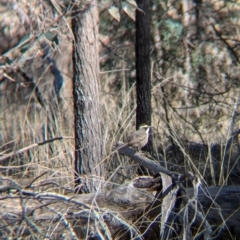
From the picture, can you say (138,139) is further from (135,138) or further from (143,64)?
(143,64)

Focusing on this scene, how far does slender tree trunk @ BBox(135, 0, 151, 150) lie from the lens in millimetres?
7516

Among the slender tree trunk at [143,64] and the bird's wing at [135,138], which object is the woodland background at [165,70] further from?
the bird's wing at [135,138]

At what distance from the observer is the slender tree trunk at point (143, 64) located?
7.52 meters

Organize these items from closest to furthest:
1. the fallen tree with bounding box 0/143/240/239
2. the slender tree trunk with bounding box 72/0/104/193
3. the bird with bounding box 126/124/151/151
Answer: the fallen tree with bounding box 0/143/240/239 < the bird with bounding box 126/124/151/151 < the slender tree trunk with bounding box 72/0/104/193

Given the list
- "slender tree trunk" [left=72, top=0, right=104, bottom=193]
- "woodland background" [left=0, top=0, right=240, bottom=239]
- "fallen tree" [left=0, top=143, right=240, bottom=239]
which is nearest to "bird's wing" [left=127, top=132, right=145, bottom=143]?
"slender tree trunk" [left=72, top=0, right=104, bottom=193]

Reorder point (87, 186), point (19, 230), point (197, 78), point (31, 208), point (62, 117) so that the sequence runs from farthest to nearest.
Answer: point (197, 78), point (62, 117), point (87, 186), point (31, 208), point (19, 230)

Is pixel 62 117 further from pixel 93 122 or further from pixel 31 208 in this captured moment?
pixel 31 208

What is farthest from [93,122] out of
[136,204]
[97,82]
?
[136,204]

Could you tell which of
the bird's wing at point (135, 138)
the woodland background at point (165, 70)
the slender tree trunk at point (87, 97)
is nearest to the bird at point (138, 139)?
the bird's wing at point (135, 138)

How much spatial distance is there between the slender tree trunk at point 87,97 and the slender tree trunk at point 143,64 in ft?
2.92

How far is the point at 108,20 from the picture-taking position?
9945 millimetres

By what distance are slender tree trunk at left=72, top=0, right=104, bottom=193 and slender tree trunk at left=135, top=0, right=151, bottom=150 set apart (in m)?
0.89

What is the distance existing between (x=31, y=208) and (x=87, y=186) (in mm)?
1412

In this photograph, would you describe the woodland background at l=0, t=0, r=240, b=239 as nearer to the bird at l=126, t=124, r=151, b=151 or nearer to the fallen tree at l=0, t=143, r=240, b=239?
the bird at l=126, t=124, r=151, b=151
